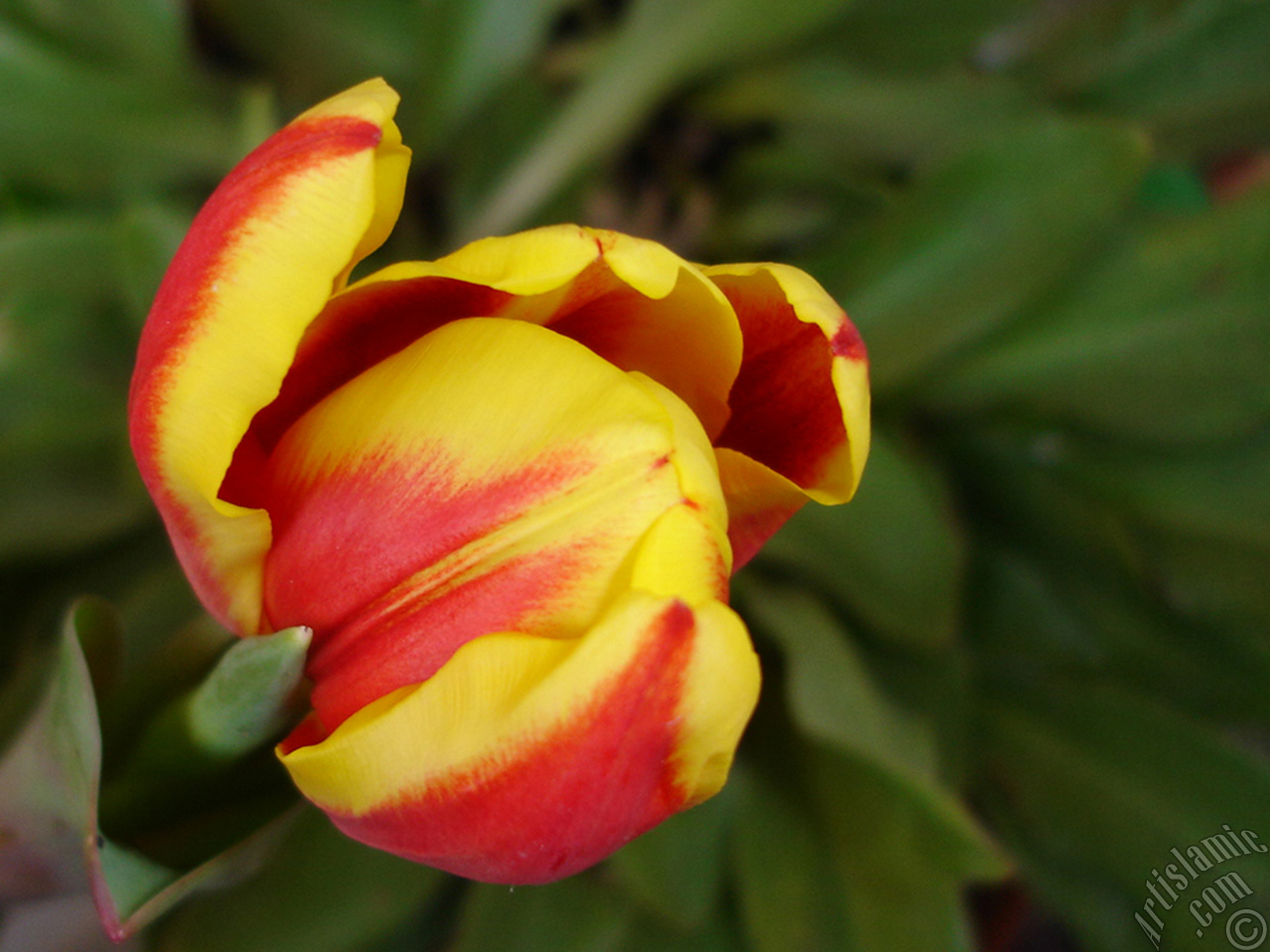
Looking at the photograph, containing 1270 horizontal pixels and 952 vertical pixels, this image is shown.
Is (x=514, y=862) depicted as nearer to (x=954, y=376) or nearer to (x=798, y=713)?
(x=798, y=713)

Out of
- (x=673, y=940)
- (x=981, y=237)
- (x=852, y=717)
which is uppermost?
(x=981, y=237)

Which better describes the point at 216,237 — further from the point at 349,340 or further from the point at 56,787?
the point at 56,787

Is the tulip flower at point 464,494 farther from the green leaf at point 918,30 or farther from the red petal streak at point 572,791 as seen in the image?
the green leaf at point 918,30

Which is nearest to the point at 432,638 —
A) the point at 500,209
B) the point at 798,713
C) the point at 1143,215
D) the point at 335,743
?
the point at 335,743

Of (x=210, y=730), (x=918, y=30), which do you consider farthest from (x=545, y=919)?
(x=918, y=30)

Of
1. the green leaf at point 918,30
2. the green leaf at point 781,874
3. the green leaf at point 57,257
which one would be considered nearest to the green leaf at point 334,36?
the green leaf at point 57,257

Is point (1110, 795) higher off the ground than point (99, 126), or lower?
lower

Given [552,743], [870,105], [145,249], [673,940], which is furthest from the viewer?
[870,105]
